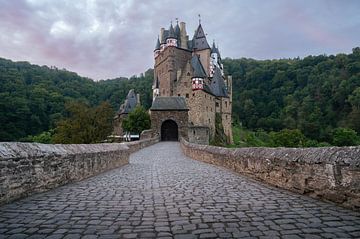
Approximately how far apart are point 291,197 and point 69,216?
3.85 metres

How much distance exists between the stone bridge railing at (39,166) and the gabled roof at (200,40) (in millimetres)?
60064

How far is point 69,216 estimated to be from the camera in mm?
4328

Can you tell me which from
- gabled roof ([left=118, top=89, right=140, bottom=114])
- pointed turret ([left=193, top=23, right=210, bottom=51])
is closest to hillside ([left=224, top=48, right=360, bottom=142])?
pointed turret ([left=193, top=23, right=210, bottom=51])

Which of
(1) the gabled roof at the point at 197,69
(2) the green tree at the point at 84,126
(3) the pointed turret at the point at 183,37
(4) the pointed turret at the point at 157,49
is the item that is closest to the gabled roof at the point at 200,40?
(3) the pointed turret at the point at 183,37

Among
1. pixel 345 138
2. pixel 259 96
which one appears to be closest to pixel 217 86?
pixel 345 138

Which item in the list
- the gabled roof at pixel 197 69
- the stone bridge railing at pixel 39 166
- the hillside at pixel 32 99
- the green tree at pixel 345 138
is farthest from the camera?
the hillside at pixel 32 99

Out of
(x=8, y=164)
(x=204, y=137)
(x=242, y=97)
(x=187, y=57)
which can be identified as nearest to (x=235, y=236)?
(x=8, y=164)

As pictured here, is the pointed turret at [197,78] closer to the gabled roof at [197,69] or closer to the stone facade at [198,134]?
the gabled roof at [197,69]

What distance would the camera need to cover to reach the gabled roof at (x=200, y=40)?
219 feet

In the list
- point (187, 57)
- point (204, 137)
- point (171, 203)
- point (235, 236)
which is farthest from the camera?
point (187, 57)

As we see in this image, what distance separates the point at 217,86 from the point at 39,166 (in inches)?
2286

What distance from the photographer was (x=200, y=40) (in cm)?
6800

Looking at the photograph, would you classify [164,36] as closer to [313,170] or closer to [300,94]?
[300,94]

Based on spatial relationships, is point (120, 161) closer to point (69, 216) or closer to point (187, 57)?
point (69, 216)
